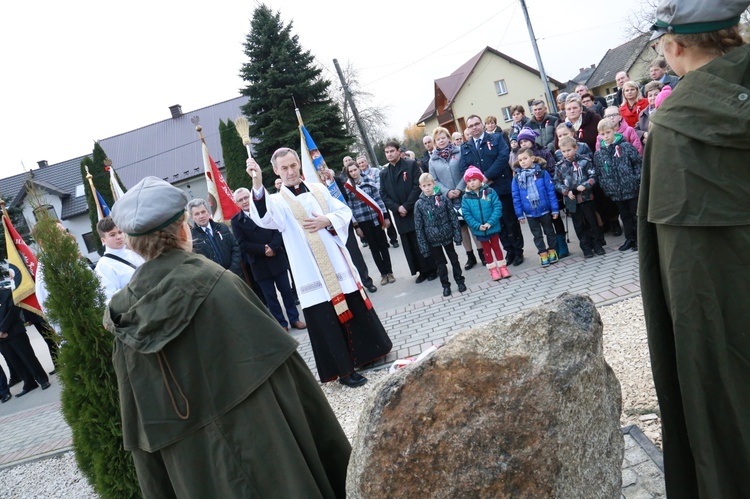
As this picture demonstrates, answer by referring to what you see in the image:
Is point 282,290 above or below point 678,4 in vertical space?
below

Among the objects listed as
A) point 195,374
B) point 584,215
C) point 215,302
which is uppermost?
point 215,302

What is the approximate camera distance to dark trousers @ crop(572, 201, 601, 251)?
25.1 ft

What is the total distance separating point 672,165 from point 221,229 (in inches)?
287

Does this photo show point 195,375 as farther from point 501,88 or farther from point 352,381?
point 501,88

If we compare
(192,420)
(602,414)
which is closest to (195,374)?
(192,420)

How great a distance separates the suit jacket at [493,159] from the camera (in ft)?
28.0

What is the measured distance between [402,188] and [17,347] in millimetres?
7424

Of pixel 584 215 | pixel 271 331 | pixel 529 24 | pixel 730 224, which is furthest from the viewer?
pixel 529 24

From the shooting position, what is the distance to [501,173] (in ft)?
28.2

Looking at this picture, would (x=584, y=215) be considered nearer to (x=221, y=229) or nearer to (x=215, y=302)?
(x=221, y=229)

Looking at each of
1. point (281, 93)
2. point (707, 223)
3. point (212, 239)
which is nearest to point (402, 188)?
point (212, 239)

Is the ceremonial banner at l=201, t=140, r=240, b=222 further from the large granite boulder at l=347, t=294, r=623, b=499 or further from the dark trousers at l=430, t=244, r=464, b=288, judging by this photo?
the large granite boulder at l=347, t=294, r=623, b=499

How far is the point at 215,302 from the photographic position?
8.16ft

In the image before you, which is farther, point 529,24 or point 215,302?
point 529,24
